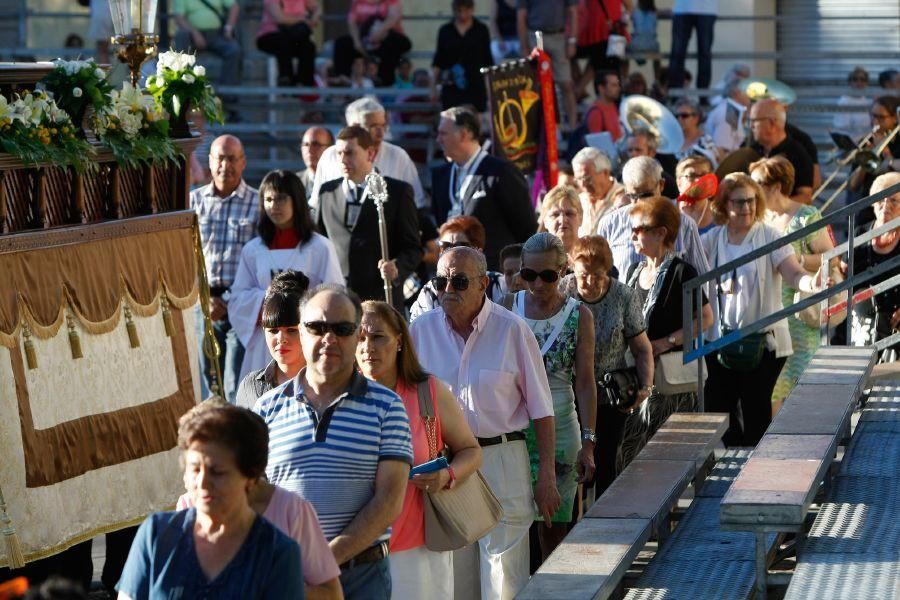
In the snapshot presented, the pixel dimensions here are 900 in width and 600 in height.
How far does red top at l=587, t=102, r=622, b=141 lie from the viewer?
17031 mm

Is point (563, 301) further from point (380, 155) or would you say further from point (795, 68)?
point (795, 68)

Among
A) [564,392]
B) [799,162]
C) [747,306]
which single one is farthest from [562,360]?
[799,162]

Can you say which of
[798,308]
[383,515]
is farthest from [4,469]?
[798,308]

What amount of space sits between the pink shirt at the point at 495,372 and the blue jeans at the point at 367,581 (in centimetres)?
172

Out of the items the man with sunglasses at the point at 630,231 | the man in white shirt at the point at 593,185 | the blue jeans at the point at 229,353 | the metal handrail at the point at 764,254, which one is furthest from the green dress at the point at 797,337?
the blue jeans at the point at 229,353

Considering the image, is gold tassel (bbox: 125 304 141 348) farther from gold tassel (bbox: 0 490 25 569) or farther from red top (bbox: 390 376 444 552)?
red top (bbox: 390 376 444 552)

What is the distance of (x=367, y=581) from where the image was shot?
226 inches

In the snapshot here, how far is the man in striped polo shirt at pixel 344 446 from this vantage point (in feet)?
18.4

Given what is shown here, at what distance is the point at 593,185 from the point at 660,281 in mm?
2287

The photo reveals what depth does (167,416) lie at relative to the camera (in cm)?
904

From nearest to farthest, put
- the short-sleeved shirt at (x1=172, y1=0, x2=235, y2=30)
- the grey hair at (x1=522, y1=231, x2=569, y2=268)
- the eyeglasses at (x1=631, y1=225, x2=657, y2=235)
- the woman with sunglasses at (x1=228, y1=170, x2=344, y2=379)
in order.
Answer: the grey hair at (x1=522, y1=231, x2=569, y2=268) → the eyeglasses at (x1=631, y1=225, x2=657, y2=235) → the woman with sunglasses at (x1=228, y1=170, x2=344, y2=379) → the short-sleeved shirt at (x1=172, y1=0, x2=235, y2=30)

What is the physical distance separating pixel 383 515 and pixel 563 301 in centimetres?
295

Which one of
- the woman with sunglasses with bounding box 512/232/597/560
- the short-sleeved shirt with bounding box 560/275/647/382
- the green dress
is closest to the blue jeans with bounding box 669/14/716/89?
the green dress

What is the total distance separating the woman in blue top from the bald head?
6.98 metres
